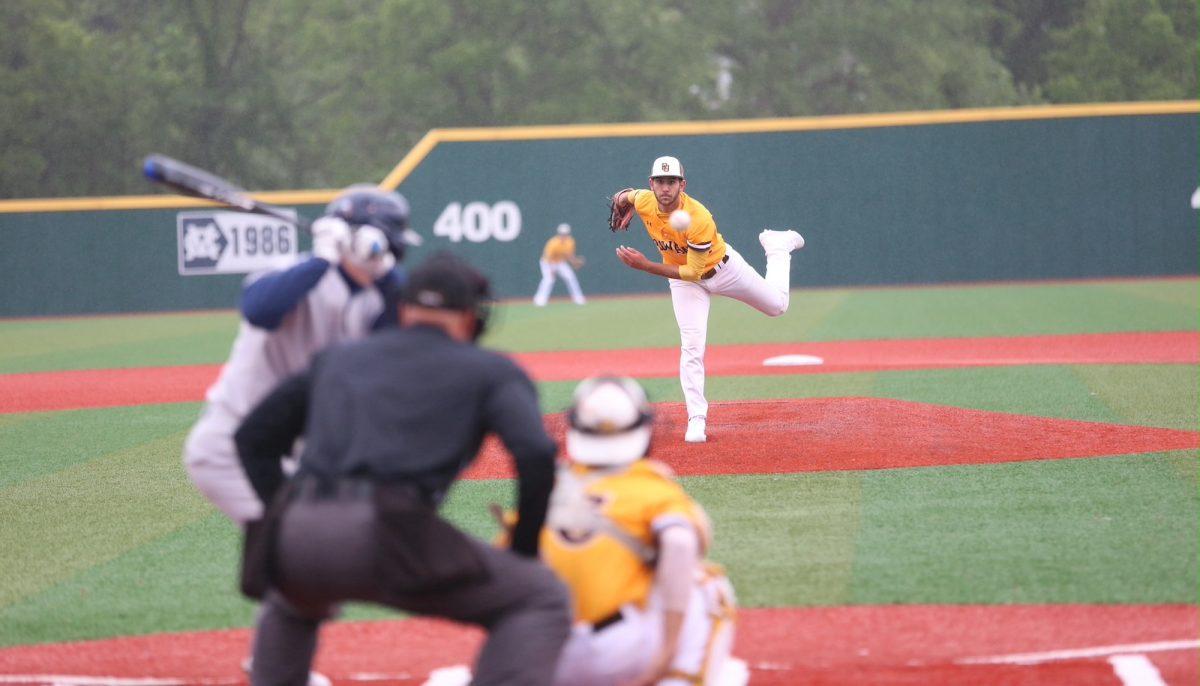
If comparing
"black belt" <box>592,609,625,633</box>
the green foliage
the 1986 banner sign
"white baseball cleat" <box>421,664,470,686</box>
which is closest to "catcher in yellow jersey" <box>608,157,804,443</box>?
"white baseball cleat" <box>421,664,470,686</box>

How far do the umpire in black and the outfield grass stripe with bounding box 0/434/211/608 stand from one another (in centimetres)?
363

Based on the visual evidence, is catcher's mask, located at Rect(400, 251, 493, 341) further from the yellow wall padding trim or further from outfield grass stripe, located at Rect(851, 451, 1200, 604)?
the yellow wall padding trim

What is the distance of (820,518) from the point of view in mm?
8336

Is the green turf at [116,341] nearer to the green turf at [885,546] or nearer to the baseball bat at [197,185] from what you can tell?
the green turf at [885,546]

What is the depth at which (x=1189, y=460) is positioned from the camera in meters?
9.82

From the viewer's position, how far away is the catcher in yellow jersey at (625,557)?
443 cm

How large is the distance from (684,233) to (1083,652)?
5919 millimetres

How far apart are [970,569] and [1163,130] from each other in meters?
28.4

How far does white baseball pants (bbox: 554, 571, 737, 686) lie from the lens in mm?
4438

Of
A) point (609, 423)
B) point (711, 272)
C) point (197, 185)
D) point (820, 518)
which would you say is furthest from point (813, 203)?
point (609, 423)

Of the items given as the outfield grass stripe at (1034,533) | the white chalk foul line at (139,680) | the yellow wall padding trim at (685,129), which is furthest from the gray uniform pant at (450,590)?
the yellow wall padding trim at (685,129)

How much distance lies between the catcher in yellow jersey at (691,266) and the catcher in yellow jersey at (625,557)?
6.07 meters

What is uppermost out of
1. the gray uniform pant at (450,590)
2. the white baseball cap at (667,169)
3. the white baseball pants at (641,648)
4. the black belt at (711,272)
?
the white baseball cap at (667,169)

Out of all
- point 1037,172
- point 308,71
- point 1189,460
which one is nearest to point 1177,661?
point 1189,460
